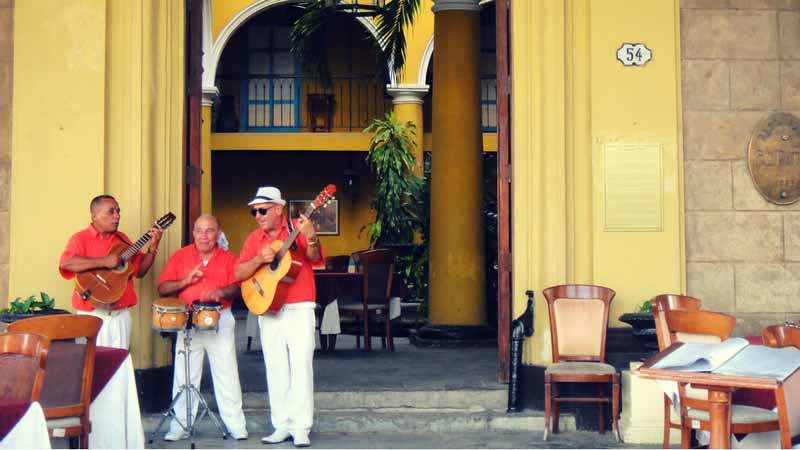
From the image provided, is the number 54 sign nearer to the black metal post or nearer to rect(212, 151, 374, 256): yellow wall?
the black metal post

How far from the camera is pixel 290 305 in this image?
7.32 m

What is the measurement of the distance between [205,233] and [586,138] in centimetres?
275

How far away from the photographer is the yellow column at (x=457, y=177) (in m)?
12.0

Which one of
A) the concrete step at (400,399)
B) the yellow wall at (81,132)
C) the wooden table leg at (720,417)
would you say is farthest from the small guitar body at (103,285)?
the wooden table leg at (720,417)

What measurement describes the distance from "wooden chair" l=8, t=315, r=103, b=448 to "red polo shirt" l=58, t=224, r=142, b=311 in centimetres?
128

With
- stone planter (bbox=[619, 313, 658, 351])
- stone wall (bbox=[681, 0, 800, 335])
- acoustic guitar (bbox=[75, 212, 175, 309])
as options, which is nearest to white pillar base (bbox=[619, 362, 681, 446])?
stone planter (bbox=[619, 313, 658, 351])

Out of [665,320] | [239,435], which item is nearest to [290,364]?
[239,435]

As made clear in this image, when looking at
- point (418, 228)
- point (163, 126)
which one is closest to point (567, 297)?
point (163, 126)

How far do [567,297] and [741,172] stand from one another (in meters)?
1.56

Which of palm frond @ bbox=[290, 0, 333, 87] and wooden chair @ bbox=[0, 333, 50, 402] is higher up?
palm frond @ bbox=[290, 0, 333, 87]

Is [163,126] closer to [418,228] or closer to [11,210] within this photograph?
[11,210]

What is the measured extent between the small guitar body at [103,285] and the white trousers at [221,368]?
0.57 meters

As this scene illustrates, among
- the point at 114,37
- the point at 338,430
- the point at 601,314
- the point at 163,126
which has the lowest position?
the point at 338,430

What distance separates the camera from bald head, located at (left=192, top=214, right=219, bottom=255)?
7418 millimetres
